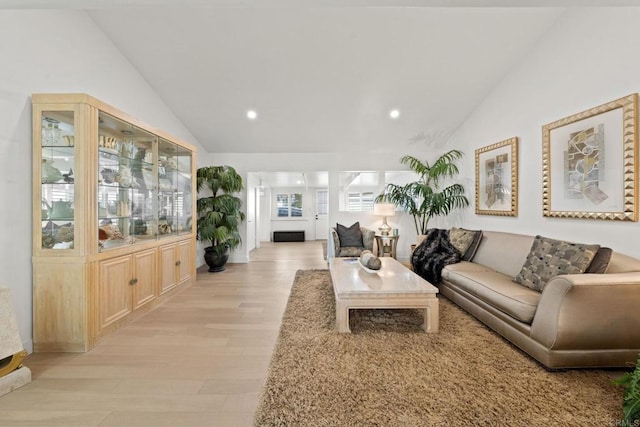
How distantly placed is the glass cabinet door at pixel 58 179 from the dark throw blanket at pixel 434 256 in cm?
382

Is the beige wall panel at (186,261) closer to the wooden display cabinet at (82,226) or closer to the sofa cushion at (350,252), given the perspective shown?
the wooden display cabinet at (82,226)

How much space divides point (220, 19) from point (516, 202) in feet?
14.1

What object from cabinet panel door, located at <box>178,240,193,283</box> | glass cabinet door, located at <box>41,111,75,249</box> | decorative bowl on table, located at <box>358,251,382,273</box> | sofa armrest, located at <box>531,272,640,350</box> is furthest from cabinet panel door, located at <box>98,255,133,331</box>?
sofa armrest, located at <box>531,272,640,350</box>

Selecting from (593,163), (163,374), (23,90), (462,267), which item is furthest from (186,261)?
(593,163)

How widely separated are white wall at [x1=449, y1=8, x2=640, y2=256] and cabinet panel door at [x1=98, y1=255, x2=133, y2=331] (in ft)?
15.2

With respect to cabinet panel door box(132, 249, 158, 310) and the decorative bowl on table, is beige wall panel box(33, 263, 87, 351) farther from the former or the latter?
the decorative bowl on table

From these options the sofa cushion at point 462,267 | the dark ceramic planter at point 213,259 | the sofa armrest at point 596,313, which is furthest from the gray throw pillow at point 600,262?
the dark ceramic planter at point 213,259

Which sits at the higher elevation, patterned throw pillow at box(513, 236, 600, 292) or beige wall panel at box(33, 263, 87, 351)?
patterned throw pillow at box(513, 236, 600, 292)

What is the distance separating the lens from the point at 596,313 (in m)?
1.88

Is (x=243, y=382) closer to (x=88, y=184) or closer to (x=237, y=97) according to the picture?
(x=88, y=184)

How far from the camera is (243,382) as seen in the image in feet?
6.18

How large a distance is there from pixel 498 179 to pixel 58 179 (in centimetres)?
515

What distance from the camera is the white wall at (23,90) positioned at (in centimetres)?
215

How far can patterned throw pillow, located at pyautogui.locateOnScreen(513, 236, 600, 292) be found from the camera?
2306 millimetres
